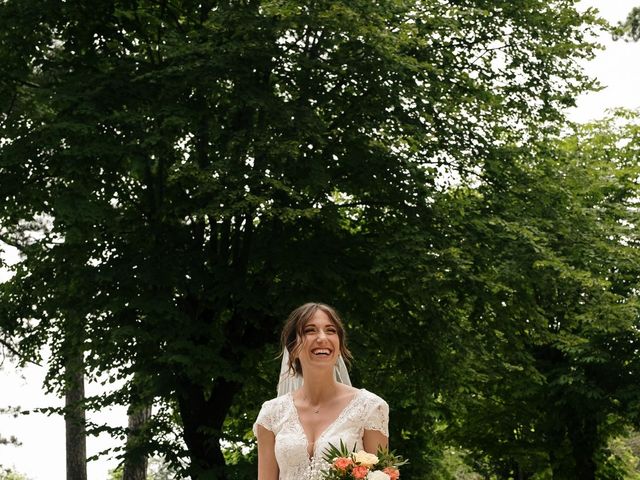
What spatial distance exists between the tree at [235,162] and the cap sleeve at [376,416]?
32.3 feet

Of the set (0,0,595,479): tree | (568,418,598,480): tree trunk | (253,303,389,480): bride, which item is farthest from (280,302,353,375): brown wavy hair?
(568,418,598,480): tree trunk

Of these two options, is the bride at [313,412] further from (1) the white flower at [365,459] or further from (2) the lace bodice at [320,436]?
(1) the white flower at [365,459]

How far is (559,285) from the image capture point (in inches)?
700

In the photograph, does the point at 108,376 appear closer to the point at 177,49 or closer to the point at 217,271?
the point at 217,271

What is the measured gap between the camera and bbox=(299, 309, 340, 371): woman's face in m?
5.50

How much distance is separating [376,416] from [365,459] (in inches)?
19.0

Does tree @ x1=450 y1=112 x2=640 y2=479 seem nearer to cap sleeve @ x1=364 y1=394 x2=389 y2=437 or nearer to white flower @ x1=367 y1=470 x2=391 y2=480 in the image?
cap sleeve @ x1=364 y1=394 x2=389 y2=437

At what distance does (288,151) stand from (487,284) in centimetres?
429

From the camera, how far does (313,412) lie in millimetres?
5781

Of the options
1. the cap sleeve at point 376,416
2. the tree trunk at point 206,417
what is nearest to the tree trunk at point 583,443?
the tree trunk at point 206,417

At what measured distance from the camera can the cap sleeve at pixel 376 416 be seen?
567 cm

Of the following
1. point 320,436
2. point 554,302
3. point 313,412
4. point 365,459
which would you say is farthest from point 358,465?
point 554,302

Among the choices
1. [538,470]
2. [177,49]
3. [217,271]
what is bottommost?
[538,470]

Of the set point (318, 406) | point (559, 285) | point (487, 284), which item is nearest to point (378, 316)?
point (487, 284)
